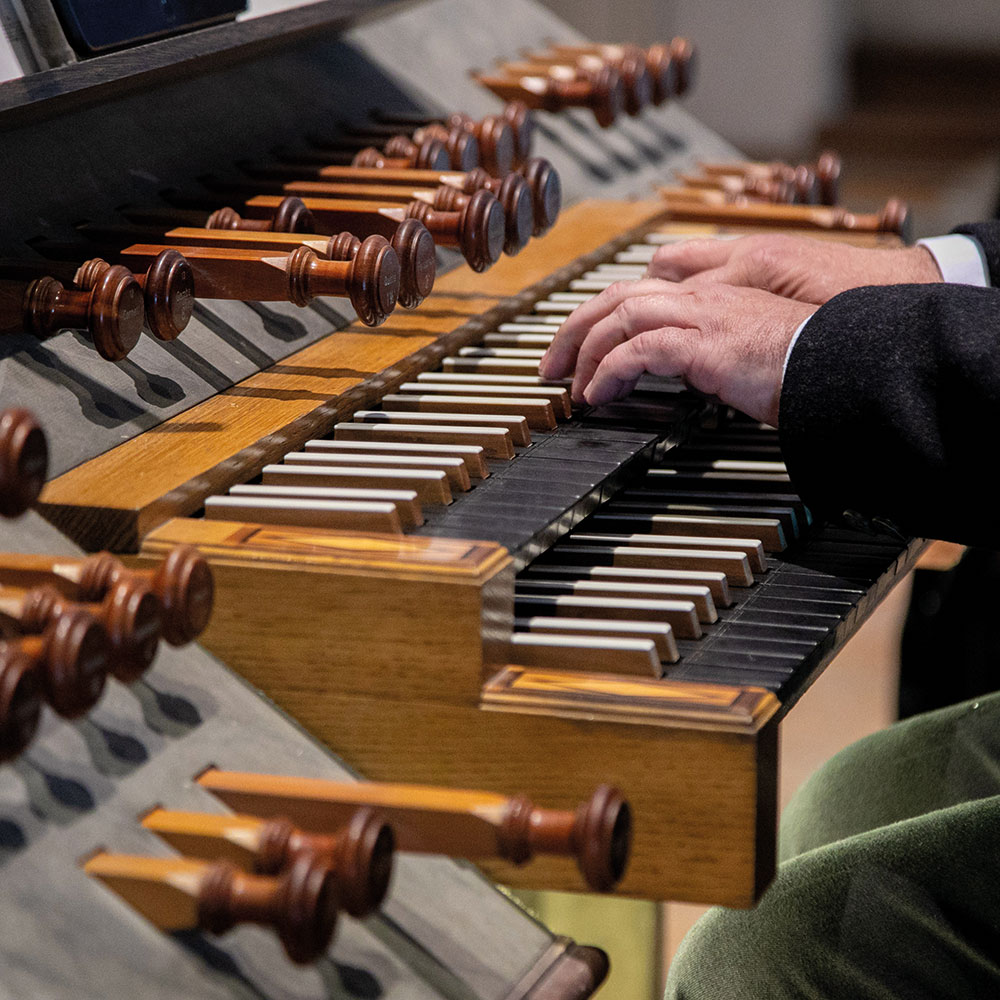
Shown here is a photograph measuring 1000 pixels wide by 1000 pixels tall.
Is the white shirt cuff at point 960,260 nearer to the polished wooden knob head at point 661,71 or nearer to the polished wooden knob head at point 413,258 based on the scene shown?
the polished wooden knob head at point 413,258

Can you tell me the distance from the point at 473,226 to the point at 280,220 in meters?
0.15

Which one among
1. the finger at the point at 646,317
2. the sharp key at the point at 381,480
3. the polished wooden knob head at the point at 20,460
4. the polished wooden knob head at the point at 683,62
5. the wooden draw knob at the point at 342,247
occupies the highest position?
the polished wooden knob head at the point at 683,62

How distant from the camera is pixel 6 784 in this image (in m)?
0.74

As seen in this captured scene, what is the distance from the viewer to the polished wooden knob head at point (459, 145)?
146 centimetres

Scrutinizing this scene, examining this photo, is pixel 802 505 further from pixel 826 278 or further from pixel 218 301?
pixel 218 301

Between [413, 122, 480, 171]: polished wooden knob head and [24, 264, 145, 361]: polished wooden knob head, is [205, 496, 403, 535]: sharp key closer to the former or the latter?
[24, 264, 145, 361]: polished wooden knob head

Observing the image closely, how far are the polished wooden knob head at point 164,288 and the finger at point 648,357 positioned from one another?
0.30m

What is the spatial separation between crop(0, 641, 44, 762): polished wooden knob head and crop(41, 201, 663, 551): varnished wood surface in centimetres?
21

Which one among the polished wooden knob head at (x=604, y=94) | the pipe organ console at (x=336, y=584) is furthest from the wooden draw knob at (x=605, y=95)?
the pipe organ console at (x=336, y=584)

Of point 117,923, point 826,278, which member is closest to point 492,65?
point 826,278

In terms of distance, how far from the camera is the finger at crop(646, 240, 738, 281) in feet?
4.51

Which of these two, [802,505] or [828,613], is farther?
[802,505]

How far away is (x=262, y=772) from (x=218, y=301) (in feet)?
1.65

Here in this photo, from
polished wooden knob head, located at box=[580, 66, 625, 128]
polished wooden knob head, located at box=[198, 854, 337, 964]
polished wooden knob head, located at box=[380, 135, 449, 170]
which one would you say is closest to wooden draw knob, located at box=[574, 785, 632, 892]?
polished wooden knob head, located at box=[198, 854, 337, 964]
